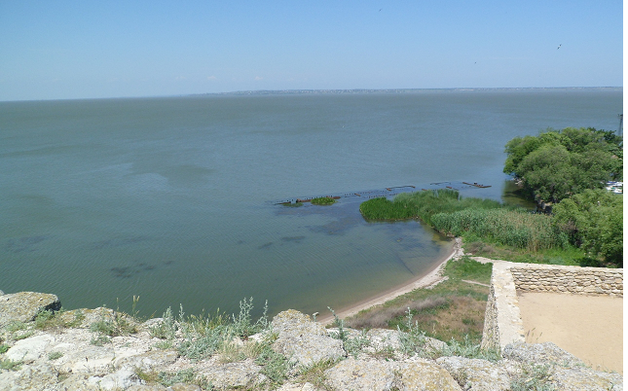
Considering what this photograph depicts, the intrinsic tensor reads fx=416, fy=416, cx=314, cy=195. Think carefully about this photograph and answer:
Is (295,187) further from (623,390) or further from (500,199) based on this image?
(623,390)

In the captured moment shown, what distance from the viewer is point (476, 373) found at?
4.70 metres

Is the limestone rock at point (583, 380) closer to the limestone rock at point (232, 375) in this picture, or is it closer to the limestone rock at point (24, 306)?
the limestone rock at point (232, 375)

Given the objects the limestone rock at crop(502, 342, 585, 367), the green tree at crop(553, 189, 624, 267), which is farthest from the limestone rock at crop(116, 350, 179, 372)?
the green tree at crop(553, 189, 624, 267)

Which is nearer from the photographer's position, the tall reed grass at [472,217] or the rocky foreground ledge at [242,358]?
the rocky foreground ledge at [242,358]

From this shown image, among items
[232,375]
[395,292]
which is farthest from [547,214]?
[232,375]

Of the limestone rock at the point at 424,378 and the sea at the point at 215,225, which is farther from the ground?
the limestone rock at the point at 424,378

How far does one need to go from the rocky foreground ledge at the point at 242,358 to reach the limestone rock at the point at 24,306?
0.01m

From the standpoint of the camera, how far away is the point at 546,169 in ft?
96.2

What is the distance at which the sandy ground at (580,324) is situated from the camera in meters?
9.05

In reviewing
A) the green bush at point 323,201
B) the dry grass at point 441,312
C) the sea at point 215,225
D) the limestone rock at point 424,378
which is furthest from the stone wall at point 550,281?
the green bush at point 323,201

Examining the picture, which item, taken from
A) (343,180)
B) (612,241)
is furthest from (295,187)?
(612,241)

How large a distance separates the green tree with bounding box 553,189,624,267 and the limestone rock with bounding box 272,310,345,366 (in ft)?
48.7

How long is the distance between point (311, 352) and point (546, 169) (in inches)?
1158

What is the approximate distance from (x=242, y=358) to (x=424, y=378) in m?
2.18
